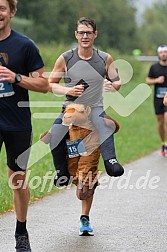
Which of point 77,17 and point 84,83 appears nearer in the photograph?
point 84,83

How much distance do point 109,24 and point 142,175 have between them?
272ft

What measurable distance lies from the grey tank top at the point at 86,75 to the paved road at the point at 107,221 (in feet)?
4.44

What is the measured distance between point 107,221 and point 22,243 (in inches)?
73.6

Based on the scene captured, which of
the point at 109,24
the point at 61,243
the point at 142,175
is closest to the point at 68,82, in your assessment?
the point at 61,243

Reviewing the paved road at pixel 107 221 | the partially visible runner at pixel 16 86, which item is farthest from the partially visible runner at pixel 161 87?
the partially visible runner at pixel 16 86

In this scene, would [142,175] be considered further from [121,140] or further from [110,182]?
[121,140]

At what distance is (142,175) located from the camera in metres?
12.6

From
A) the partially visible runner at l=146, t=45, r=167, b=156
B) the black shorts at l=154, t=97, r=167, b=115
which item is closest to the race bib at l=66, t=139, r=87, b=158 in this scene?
the partially visible runner at l=146, t=45, r=167, b=156

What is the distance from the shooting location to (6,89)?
20.9ft

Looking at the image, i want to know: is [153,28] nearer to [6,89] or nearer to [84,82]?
[84,82]

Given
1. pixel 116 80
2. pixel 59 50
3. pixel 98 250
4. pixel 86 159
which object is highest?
pixel 116 80

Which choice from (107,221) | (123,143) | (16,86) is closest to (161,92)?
(123,143)

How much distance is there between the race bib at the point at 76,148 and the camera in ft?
25.3

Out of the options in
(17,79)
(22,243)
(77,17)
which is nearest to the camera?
(17,79)
